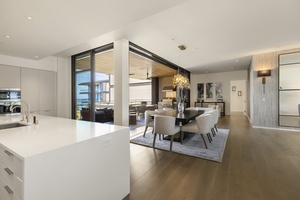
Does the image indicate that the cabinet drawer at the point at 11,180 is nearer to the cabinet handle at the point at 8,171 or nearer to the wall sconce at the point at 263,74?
the cabinet handle at the point at 8,171

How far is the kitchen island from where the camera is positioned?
1.03m

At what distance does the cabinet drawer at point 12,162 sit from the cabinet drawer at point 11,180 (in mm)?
34

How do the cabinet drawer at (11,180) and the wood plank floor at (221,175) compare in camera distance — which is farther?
the wood plank floor at (221,175)

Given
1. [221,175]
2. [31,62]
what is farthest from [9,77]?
[221,175]

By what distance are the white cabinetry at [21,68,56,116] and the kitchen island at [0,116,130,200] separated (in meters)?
3.71

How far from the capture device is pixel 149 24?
10.2 ft

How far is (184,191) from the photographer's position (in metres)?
1.93

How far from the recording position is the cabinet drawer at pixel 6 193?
1.17 metres

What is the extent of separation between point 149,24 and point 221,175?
319 cm

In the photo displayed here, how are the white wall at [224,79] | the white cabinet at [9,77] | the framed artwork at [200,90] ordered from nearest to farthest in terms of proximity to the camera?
the white cabinet at [9,77] → the white wall at [224,79] → the framed artwork at [200,90]

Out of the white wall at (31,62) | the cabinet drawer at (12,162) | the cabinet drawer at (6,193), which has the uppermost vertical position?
the white wall at (31,62)

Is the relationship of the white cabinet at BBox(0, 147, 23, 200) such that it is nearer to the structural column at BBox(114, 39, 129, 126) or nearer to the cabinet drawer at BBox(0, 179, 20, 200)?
the cabinet drawer at BBox(0, 179, 20, 200)

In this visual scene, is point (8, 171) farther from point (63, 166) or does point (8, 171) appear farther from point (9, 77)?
point (9, 77)

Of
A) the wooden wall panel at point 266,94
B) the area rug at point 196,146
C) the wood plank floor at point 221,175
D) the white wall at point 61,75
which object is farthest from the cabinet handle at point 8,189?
the wooden wall panel at point 266,94
